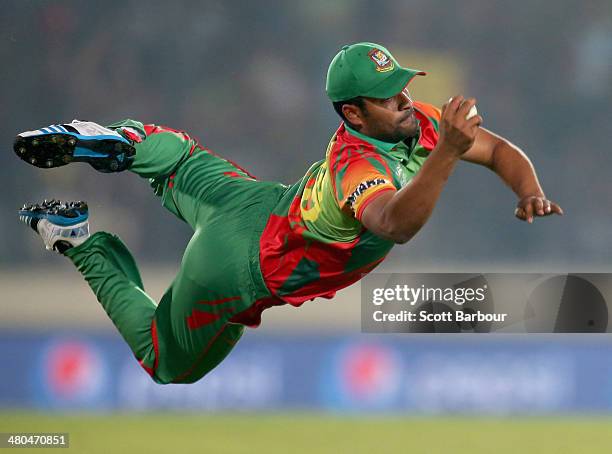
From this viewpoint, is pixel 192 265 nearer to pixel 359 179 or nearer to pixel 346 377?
pixel 359 179

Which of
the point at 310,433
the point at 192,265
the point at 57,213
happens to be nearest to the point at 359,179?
the point at 192,265

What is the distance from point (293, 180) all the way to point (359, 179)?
2.79m

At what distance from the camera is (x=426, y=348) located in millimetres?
4652

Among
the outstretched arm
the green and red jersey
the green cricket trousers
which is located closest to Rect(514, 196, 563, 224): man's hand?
the outstretched arm

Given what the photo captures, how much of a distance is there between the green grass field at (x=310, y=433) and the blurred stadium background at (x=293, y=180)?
3 cm

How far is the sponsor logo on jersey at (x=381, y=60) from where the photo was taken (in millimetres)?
2430

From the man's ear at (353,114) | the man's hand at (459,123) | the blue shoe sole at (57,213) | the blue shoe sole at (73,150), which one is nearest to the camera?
the man's hand at (459,123)

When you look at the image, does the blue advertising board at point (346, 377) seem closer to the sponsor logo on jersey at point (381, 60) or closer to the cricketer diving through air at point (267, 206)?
the cricketer diving through air at point (267, 206)

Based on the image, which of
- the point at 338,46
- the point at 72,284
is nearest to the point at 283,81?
the point at 338,46

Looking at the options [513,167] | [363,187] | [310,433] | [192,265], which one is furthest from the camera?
[310,433]

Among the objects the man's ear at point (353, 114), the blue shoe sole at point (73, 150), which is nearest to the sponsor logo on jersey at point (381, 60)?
the man's ear at point (353, 114)

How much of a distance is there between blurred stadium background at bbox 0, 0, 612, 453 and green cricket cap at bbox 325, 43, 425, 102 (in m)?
2.35

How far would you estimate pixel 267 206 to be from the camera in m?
2.79

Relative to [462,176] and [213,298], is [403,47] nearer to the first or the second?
[462,176]
